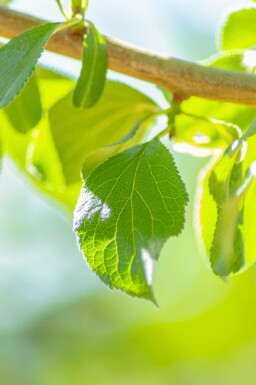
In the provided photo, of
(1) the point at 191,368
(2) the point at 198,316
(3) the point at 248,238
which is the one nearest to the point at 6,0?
(3) the point at 248,238

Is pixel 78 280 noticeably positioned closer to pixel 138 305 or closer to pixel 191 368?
pixel 138 305

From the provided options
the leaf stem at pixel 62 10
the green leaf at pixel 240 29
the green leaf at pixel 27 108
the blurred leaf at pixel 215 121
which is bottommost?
the blurred leaf at pixel 215 121

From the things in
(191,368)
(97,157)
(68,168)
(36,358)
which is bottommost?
(97,157)

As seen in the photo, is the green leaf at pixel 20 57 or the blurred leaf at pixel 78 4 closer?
the green leaf at pixel 20 57

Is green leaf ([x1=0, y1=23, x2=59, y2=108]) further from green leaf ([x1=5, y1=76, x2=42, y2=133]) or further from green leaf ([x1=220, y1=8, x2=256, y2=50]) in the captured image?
green leaf ([x1=220, y1=8, x2=256, y2=50])

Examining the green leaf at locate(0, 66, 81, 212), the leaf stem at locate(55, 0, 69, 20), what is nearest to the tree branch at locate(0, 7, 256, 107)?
the leaf stem at locate(55, 0, 69, 20)

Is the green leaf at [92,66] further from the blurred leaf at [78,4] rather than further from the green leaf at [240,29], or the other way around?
the green leaf at [240,29]

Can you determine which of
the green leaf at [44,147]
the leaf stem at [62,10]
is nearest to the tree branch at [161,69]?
the leaf stem at [62,10]
